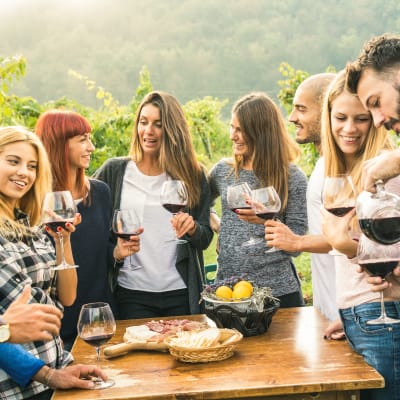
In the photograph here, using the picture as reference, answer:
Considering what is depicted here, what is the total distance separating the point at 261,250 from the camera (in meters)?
3.23

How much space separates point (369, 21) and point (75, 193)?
573cm

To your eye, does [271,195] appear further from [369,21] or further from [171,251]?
[369,21]

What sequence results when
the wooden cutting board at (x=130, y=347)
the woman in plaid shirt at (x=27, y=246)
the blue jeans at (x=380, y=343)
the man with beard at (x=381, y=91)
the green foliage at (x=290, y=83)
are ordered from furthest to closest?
the green foliage at (x=290, y=83), the wooden cutting board at (x=130, y=347), the woman in plaid shirt at (x=27, y=246), the blue jeans at (x=380, y=343), the man with beard at (x=381, y=91)

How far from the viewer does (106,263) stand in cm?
325

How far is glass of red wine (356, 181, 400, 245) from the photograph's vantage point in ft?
6.00

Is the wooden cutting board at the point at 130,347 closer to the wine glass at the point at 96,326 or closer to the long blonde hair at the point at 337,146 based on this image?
the wine glass at the point at 96,326

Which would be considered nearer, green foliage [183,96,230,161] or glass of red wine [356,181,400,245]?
glass of red wine [356,181,400,245]

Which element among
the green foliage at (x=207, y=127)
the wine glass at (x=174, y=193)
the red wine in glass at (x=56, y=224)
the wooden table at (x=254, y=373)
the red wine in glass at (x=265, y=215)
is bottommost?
the wooden table at (x=254, y=373)

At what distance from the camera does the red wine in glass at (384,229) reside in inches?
71.9

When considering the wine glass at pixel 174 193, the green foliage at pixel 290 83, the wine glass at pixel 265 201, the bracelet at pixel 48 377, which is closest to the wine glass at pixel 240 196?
the wine glass at pixel 265 201

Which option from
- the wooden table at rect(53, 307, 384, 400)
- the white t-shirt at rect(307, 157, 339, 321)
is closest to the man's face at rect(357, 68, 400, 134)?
the white t-shirt at rect(307, 157, 339, 321)

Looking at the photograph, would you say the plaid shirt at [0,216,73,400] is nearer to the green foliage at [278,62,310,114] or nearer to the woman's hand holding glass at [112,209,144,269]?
the woman's hand holding glass at [112,209,144,269]

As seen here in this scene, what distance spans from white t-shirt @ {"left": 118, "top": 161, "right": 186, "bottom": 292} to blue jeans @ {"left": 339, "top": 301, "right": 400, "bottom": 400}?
131cm

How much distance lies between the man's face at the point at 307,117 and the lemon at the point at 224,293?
1.17m
